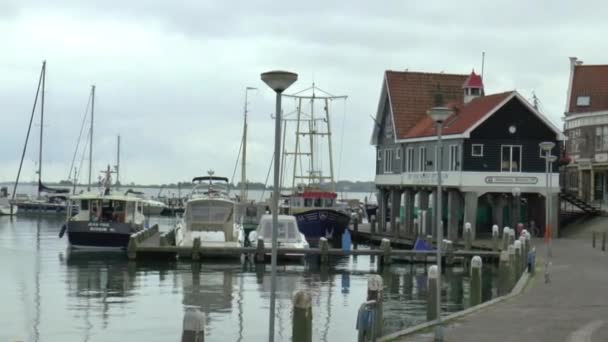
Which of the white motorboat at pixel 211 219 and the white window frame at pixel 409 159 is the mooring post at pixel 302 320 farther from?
the white window frame at pixel 409 159

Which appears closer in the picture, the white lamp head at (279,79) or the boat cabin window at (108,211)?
the white lamp head at (279,79)

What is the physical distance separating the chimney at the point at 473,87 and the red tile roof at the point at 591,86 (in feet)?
30.9

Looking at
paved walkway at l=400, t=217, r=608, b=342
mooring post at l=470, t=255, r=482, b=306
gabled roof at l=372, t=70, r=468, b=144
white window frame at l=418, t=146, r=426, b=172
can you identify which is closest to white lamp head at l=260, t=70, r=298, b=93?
paved walkway at l=400, t=217, r=608, b=342

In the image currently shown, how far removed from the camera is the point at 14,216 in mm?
94875

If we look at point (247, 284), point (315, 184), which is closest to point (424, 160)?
point (315, 184)

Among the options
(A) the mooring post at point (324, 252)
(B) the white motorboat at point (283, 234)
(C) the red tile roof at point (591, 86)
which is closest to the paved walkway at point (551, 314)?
(A) the mooring post at point (324, 252)

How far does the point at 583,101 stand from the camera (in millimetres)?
61812

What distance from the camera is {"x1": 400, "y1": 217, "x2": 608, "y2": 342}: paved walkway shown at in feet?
56.2

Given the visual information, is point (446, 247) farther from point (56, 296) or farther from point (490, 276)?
point (56, 296)

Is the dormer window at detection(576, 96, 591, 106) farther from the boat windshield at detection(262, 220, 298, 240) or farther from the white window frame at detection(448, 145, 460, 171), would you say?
the boat windshield at detection(262, 220, 298, 240)

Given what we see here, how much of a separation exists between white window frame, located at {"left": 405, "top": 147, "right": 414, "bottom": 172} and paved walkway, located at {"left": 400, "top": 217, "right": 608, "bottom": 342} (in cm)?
2322

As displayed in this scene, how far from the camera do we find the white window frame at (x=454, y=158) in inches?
1906

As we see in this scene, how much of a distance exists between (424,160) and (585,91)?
1627 centimetres

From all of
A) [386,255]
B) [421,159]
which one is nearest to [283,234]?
[386,255]
